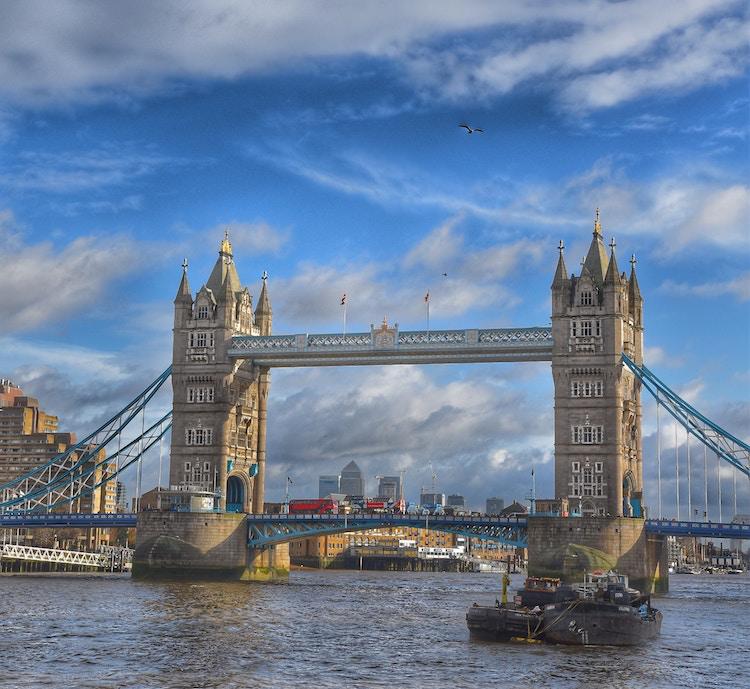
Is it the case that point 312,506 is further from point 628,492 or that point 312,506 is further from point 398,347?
point 628,492

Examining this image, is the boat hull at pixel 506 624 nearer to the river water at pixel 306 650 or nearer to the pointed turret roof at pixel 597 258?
the river water at pixel 306 650

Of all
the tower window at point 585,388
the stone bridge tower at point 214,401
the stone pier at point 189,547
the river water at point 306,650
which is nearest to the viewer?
the river water at point 306,650

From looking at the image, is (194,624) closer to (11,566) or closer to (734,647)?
(734,647)

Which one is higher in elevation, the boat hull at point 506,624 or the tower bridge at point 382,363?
the tower bridge at point 382,363

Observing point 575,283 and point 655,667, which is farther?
point 575,283

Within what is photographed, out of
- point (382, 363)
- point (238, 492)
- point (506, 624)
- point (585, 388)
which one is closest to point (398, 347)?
point (382, 363)

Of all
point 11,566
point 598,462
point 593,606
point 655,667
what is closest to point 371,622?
point 593,606

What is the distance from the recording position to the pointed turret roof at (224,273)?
489ft

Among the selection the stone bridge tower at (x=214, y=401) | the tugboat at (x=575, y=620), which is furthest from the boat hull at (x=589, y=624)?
the stone bridge tower at (x=214, y=401)

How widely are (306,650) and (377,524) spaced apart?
6811 cm

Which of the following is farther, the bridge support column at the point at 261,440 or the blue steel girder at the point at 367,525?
the bridge support column at the point at 261,440

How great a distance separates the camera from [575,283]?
441 ft

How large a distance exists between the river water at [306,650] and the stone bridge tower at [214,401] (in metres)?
42.1

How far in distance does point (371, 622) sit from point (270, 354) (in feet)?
202
